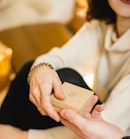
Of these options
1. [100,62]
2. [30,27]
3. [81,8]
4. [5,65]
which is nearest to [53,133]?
[100,62]

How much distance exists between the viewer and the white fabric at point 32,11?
5.35 ft

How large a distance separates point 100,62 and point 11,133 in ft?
1.28

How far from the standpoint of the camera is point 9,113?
102cm

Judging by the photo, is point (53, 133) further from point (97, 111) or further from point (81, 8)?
point (81, 8)

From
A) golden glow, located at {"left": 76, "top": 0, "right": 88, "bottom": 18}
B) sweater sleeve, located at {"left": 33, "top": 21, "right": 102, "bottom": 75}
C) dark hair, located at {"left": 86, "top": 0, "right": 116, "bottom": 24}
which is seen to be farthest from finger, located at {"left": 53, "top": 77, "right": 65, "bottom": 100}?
golden glow, located at {"left": 76, "top": 0, "right": 88, "bottom": 18}

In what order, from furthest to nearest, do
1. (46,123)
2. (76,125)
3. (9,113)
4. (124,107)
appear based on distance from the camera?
(9,113) → (46,123) → (124,107) → (76,125)

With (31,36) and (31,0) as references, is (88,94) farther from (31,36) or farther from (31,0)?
(31,0)

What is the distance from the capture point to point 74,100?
2.26ft

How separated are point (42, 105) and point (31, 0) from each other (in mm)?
1055

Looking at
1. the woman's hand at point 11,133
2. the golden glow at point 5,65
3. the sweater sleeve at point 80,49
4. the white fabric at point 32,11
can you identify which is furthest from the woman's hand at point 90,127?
the white fabric at point 32,11

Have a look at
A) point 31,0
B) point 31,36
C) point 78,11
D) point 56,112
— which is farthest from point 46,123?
point 78,11

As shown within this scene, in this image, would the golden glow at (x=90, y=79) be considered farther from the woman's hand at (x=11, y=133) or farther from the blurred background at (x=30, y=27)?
the blurred background at (x=30, y=27)

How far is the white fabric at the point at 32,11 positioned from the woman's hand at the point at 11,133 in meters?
0.83

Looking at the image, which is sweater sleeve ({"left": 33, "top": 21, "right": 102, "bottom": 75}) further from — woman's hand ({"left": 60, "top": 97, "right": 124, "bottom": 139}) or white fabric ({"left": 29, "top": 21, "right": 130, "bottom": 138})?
woman's hand ({"left": 60, "top": 97, "right": 124, "bottom": 139})
